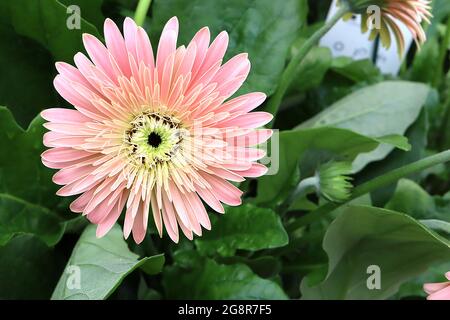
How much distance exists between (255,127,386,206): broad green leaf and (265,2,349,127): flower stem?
3 cm

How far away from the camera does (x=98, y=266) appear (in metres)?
0.42

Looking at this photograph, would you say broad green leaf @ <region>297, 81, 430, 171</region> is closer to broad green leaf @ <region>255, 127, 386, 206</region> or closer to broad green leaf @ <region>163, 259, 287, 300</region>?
broad green leaf @ <region>255, 127, 386, 206</region>

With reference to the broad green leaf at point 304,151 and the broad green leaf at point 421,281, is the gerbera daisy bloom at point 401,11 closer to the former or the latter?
the broad green leaf at point 304,151

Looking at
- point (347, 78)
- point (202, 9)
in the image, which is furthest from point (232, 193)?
point (347, 78)

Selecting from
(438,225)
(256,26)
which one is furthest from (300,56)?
(438,225)

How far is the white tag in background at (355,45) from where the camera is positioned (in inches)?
25.3

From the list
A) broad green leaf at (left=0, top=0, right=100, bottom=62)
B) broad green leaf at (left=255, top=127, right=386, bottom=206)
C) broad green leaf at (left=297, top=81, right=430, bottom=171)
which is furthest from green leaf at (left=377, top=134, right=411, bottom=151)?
broad green leaf at (left=0, top=0, right=100, bottom=62)

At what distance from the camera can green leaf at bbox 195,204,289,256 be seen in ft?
1.49

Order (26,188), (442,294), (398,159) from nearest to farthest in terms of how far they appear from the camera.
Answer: (442,294), (26,188), (398,159)

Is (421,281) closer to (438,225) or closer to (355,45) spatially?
(438,225)

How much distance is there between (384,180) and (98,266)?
21 centimetres

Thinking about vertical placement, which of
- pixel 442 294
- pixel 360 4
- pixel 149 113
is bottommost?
pixel 442 294

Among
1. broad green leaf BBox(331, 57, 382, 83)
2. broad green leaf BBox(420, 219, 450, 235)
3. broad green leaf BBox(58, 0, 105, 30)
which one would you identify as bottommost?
broad green leaf BBox(420, 219, 450, 235)

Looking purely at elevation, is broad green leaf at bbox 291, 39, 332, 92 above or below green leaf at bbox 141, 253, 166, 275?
above
